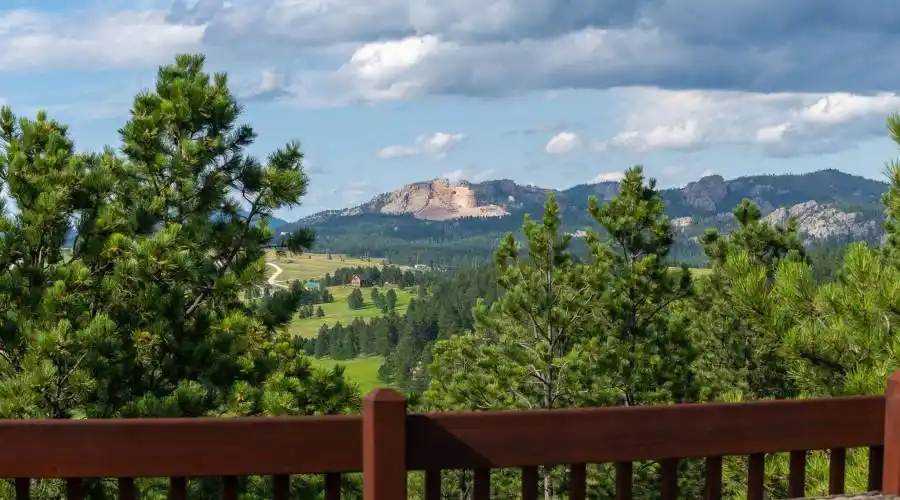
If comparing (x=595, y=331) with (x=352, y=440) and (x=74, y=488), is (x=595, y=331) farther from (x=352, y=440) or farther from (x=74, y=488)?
(x=74, y=488)

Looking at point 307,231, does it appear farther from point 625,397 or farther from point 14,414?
point 625,397

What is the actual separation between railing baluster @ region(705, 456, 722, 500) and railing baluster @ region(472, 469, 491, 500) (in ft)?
3.89

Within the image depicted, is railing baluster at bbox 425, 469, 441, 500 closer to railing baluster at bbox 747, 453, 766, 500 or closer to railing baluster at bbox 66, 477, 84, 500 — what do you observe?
railing baluster at bbox 66, 477, 84, 500

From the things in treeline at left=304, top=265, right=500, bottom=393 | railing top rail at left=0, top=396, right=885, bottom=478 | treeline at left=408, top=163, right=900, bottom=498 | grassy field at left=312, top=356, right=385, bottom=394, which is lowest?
grassy field at left=312, top=356, right=385, bottom=394

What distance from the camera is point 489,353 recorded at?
2739cm

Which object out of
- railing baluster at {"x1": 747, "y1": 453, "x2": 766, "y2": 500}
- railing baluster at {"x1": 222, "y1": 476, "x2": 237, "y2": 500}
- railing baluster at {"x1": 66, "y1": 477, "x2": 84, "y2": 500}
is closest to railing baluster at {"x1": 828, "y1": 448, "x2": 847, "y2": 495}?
railing baluster at {"x1": 747, "y1": 453, "x2": 766, "y2": 500}

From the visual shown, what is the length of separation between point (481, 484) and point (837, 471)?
7.09ft

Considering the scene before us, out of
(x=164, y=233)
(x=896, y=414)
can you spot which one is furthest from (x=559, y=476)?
(x=896, y=414)

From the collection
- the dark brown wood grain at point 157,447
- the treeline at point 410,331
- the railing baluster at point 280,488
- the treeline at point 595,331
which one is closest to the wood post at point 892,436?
the dark brown wood grain at point 157,447

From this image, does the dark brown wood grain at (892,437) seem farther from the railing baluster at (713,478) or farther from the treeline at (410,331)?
the treeline at (410,331)

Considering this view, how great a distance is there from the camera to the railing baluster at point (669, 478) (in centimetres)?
412

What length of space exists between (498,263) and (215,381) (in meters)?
13.1

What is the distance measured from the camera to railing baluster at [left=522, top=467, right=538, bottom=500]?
3.94 metres

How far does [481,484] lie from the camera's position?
12.7 ft
